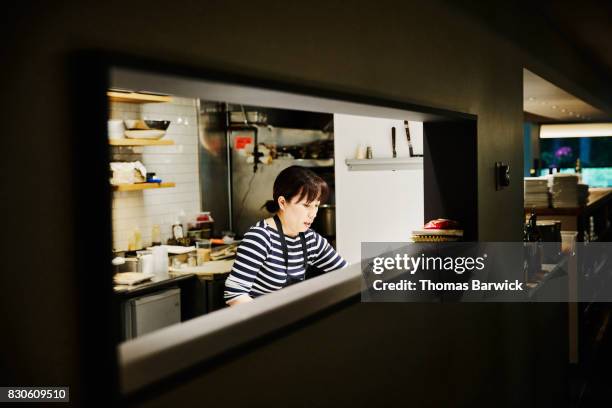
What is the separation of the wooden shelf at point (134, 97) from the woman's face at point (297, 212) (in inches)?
87.5

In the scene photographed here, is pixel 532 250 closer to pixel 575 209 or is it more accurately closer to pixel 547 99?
pixel 575 209

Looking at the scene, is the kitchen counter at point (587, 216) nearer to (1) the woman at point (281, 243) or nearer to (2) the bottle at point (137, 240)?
(1) the woman at point (281, 243)

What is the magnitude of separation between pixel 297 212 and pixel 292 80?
1642 mm

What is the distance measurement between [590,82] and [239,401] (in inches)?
215

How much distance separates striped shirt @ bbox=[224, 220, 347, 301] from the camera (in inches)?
124

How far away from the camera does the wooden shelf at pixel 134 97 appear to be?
16.3 ft

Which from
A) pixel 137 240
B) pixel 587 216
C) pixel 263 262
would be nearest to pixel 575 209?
pixel 587 216

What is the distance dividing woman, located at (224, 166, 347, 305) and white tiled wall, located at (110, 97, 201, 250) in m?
2.29

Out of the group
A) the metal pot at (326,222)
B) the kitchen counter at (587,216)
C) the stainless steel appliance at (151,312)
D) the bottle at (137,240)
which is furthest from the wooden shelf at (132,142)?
the kitchen counter at (587,216)

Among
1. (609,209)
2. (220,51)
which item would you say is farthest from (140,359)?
(609,209)

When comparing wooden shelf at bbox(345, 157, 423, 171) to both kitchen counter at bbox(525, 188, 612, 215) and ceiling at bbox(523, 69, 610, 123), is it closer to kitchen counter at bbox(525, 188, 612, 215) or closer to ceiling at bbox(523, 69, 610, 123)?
ceiling at bbox(523, 69, 610, 123)

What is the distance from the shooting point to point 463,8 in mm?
2846

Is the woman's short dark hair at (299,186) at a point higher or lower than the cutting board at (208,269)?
higher

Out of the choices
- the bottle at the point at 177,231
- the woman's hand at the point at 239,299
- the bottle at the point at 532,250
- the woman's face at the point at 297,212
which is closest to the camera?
the woman's hand at the point at 239,299
